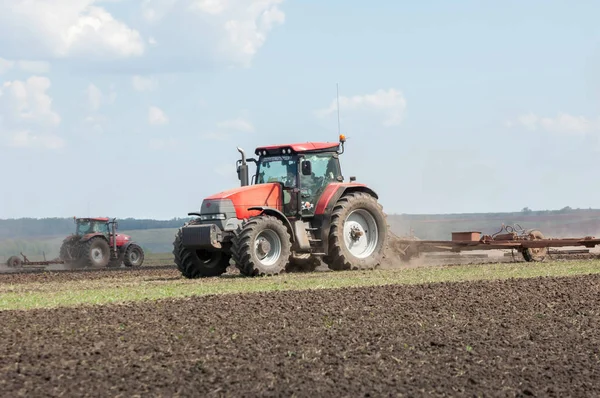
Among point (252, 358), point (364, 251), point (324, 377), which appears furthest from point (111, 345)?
point (364, 251)

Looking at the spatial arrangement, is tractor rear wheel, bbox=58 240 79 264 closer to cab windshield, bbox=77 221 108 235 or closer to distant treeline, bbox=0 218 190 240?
cab windshield, bbox=77 221 108 235

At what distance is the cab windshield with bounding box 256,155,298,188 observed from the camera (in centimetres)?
1870

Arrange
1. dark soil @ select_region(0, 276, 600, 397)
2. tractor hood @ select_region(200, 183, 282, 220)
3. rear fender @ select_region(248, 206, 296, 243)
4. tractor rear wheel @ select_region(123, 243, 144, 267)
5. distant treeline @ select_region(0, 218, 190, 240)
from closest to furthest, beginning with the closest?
dark soil @ select_region(0, 276, 600, 397)
rear fender @ select_region(248, 206, 296, 243)
tractor hood @ select_region(200, 183, 282, 220)
tractor rear wheel @ select_region(123, 243, 144, 267)
distant treeline @ select_region(0, 218, 190, 240)

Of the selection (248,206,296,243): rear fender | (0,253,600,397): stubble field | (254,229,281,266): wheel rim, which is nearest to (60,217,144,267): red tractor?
(248,206,296,243): rear fender

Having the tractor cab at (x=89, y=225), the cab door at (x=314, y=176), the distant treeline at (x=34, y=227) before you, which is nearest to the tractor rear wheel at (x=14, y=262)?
the tractor cab at (x=89, y=225)

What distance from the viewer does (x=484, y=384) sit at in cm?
773

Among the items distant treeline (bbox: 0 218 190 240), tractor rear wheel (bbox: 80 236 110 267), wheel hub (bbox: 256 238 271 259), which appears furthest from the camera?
distant treeline (bbox: 0 218 190 240)

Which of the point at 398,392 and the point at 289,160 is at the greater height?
the point at 289,160

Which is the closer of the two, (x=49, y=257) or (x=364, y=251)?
(x=364, y=251)

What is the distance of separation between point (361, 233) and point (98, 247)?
15311mm

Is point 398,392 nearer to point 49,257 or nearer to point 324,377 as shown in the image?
point 324,377

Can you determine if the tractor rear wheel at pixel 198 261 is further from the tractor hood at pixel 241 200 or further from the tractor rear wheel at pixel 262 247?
the tractor rear wheel at pixel 262 247

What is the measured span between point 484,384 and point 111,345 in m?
3.71

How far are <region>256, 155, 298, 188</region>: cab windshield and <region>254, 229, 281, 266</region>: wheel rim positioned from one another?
1.35 meters
